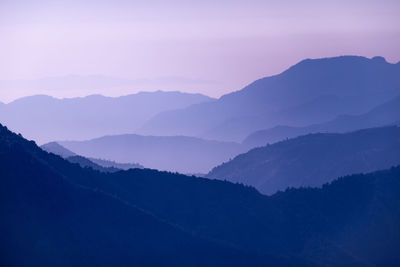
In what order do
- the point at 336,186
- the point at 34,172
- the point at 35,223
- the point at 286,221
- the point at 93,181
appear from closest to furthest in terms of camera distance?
1. the point at 35,223
2. the point at 34,172
3. the point at 93,181
4. the point at 286,221
5. the point at 336,186

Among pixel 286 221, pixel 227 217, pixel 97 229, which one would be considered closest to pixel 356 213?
pixel 286 221

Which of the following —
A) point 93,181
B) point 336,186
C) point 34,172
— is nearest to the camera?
point 34,172

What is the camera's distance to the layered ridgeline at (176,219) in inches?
3841

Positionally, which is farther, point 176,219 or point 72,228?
point 176,219

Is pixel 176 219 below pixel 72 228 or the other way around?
the other way around

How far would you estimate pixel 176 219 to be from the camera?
12206 cm

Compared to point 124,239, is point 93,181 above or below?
above

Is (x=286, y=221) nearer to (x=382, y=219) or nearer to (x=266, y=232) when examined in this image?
(x=266, y=232)

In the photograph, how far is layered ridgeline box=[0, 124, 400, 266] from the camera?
97.6m

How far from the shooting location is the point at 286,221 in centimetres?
13250

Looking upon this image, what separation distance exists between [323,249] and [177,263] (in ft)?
111

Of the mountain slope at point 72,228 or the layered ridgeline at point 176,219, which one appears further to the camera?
the layered ridgeline at point 176,219

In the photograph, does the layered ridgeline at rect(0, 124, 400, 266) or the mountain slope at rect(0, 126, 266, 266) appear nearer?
the mountain slope at rect(0, 126, 266, 266)

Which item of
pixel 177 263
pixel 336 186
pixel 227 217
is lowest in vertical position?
pixel 177 263
